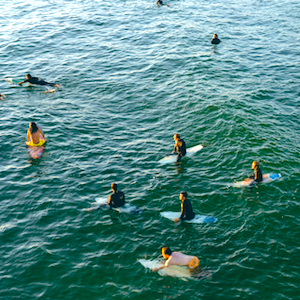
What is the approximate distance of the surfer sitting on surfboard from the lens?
541 inches

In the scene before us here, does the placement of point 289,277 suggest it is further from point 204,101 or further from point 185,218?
point 204,101

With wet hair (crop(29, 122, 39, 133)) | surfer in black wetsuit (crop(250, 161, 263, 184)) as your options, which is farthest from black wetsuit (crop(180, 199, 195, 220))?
wet hair (crop(29, 122, 39, 133))

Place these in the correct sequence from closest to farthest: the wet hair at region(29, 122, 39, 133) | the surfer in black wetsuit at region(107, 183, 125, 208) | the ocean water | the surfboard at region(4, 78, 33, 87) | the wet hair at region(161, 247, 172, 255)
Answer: the wet hair at region(161, 247, 172, 255)
the ocean water
the surfer in black wetsuit at region(107, 183, 125, 208)
the wet hair at region(29, 122, 39, 133)
the surfboard at region(4, 78, 33, 87)

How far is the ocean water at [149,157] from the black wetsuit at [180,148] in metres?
0.76

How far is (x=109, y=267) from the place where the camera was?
1430 centimetres

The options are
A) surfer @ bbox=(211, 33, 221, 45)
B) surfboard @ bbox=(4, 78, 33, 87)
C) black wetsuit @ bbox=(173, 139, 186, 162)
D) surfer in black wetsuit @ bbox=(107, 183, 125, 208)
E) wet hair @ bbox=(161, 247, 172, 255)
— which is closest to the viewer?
wet hair @ bbox=(161, 247, 172, 255)

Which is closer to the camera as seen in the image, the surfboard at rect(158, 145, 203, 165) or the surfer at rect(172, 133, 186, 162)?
the surfer at rect(172, 133, 186, 162)

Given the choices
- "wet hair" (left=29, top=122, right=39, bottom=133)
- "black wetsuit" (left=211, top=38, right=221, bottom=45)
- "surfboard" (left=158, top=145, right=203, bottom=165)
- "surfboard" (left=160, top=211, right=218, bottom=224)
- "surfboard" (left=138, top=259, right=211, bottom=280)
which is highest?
"black wetsuit" (left=211, top=38, right=221, bottom=45)

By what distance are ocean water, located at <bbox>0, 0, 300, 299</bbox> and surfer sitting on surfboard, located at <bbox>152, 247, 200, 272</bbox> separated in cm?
57

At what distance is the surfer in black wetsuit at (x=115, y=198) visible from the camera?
16781 millimetres

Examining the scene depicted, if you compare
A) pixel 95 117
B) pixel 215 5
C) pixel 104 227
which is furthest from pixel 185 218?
pixel 215 5

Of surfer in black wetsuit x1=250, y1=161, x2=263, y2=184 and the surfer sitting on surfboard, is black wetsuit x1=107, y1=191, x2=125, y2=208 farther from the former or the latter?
surfer in black wetsuit x1=250, y1=161, x2=263, y2=184

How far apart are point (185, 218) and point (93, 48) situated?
2550cm

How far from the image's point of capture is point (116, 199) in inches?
663
